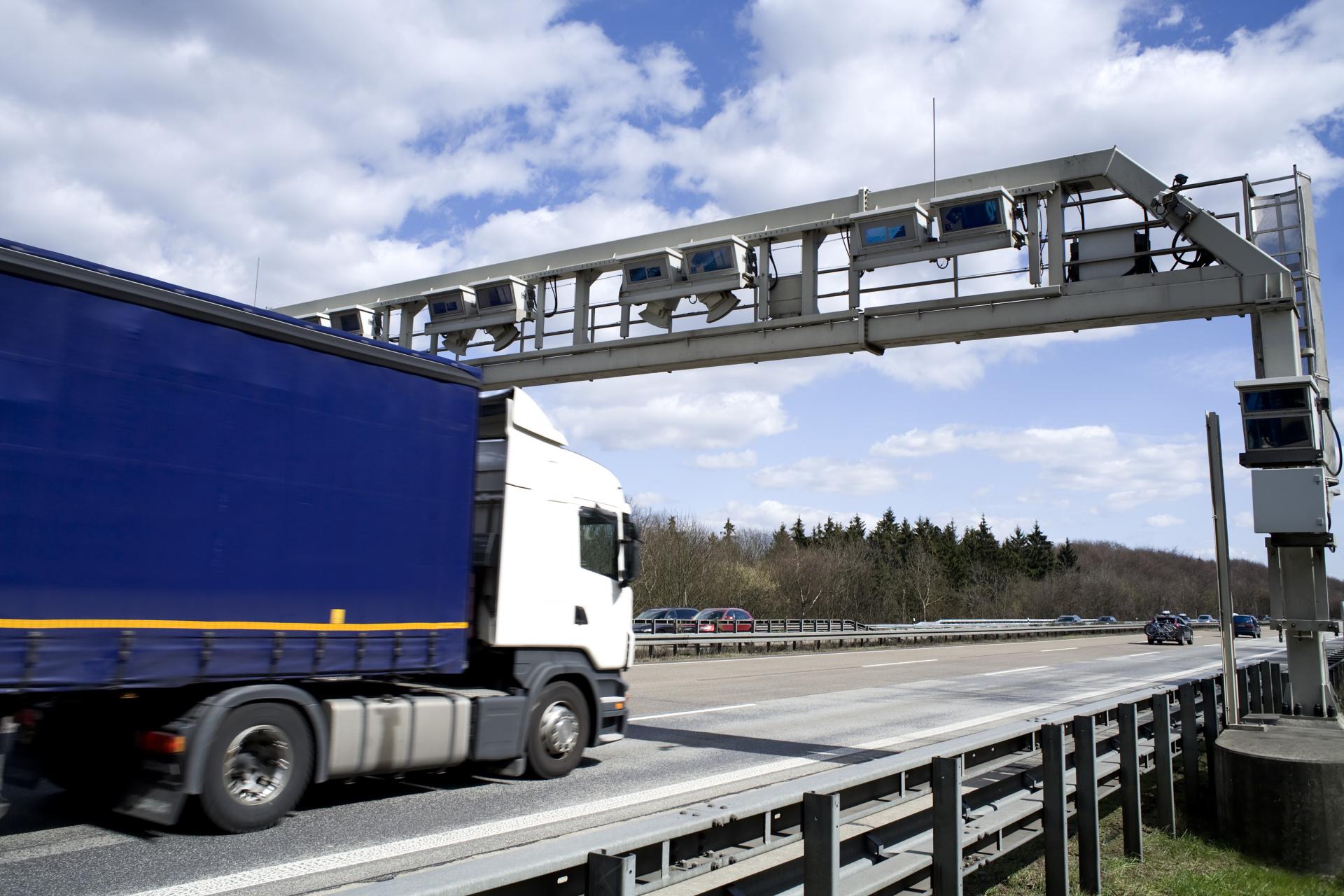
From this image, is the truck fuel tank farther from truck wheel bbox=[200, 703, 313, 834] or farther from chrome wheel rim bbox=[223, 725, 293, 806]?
chrome wheel rim bbox=[223, 725, 293, 806]

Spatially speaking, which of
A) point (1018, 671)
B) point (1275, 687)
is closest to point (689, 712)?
point (1275, 687)

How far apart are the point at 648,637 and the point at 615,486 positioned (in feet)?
58.0

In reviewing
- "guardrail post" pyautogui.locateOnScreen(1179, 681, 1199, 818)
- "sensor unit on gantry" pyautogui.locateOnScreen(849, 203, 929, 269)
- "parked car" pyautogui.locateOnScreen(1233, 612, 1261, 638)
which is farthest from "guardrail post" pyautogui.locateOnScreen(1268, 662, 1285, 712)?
"parked car" pyautogui.locateOnScreen(1233, 612, 1261, 638)

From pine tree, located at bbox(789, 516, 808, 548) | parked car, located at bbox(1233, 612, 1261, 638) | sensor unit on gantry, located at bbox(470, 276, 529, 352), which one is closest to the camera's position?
sensor unit on gantry, located at bbox(470, 276, 529, 352)

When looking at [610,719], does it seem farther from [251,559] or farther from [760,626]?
[760,626]

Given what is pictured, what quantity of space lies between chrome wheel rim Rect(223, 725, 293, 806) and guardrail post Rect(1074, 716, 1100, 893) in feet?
17.4

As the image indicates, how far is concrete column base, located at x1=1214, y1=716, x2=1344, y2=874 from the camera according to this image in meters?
6.89

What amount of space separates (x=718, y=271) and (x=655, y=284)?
91cm

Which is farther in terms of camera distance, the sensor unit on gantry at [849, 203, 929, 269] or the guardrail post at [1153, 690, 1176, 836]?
the sensor unit on gantry at [849, 203, 929, 269]

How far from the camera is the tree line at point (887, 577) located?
64312mm

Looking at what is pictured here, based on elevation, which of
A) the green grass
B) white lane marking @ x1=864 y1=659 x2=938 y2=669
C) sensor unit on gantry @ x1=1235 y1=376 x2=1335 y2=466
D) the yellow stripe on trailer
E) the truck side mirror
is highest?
sensor unit on gantry @ x1=1235 y1=376 x2=1335 y2=466

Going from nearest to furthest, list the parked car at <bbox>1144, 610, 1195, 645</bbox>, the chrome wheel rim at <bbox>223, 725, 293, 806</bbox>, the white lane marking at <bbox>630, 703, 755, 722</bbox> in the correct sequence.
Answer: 1. the chrome wheel rim at <bbox>223, 725, 293, 806</bbox>
2. the white lane marking at <bbox>630, 703, 755, 722</bbox>
3. the parked car at <bbox>1144, 610, 1195, 645</bbox>

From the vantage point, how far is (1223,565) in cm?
872

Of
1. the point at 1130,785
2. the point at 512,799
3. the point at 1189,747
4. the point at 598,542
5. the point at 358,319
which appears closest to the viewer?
the point at 1130,785
